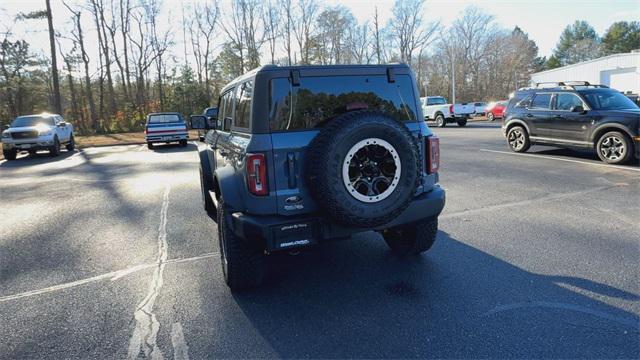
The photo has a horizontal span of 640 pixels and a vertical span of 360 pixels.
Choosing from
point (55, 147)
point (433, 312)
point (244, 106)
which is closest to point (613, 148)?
point (433, 312)

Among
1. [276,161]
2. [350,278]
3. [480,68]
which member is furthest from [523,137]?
[480,68]

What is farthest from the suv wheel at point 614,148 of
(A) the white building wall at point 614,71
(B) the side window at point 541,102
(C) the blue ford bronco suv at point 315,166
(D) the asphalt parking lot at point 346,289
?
(A) the white building wall at point 614,71

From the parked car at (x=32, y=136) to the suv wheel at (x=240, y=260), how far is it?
16277mm

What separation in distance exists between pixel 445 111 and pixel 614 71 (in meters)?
21.0

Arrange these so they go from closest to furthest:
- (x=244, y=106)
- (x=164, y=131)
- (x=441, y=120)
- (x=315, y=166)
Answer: (x=315, y=166)
(x=244, y=106)
(x=164, y=131)
(x=441, y=120)

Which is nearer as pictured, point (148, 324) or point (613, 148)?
point (148, 324)

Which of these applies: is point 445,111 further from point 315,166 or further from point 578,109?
point 315,166

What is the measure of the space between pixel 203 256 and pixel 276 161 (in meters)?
1.95

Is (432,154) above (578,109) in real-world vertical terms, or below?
below

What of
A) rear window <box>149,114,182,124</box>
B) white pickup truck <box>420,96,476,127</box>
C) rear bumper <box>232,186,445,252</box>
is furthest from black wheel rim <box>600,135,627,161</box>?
rear window <box>149,114,182,124</box>

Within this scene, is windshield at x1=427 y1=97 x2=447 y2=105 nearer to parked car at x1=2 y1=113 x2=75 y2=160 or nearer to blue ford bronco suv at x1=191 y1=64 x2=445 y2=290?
parked car at x1=2 y1=113 x2=75 y2=160

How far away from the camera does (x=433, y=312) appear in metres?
3.01

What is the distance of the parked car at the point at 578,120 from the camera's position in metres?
8.44

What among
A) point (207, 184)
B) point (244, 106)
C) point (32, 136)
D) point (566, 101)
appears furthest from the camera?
point (32, 136)
